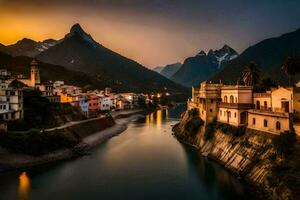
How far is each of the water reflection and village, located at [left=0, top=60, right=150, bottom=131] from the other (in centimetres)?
1372

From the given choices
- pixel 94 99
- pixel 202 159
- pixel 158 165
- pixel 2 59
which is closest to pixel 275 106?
pixel 202 159

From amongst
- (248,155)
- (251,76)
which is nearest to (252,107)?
(248,155)

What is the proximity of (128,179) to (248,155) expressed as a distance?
51.3 feet

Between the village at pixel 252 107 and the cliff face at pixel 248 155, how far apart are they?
199cm

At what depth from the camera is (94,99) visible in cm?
11112

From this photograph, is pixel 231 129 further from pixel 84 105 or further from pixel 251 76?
pixel 84 105

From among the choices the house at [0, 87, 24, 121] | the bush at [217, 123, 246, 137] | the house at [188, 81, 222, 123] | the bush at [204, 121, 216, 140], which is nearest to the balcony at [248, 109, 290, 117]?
the bush at [217, 123, 246, 137]

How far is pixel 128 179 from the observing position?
42844mm

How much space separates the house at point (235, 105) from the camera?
50812 mm

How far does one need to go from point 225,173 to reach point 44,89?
56.4 meters

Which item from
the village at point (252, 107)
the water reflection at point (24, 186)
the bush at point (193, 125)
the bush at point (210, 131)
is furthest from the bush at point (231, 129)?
the water reflection at point (24, 186)

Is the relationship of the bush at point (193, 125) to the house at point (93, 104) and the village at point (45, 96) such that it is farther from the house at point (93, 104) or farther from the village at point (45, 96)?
the house at point (93, 104)

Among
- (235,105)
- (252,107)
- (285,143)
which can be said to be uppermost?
(235,105)

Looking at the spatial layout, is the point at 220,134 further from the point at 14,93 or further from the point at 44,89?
the point at 44,89
